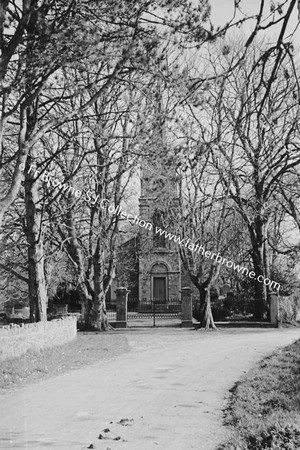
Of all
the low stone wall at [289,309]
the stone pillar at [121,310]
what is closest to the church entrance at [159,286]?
the low stone wall at [289,309]

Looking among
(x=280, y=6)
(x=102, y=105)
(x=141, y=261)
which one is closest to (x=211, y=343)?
(x=102, y=105)

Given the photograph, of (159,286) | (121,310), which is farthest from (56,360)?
(159,286)

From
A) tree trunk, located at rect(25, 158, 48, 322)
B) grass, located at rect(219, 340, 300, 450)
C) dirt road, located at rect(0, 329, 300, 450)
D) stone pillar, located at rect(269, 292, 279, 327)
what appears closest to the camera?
grass, located at rect(219, 340, 300, 450)

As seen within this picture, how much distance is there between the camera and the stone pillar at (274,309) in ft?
92.8

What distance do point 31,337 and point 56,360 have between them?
1185 mm

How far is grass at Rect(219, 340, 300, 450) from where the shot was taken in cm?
587

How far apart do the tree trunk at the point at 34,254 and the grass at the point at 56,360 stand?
1.54 metres

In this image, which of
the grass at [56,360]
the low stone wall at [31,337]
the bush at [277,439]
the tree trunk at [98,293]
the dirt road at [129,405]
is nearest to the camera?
the bush at [277,439]

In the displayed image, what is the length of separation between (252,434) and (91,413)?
2855 millimetres

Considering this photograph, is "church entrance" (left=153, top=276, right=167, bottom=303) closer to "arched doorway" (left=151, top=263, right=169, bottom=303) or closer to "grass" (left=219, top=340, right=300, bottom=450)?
"arched doorway" (left=151, top=263, right=169, bottom=303)

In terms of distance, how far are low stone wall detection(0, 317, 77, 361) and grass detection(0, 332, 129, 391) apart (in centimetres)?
22

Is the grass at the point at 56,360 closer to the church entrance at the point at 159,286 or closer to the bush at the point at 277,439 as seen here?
the bush at the point at 277,439

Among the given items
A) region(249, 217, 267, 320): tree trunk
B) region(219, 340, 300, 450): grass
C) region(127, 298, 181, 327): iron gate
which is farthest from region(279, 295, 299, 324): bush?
region(219, 340, 300, 450): grass

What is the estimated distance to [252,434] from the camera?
6320 millimetres
